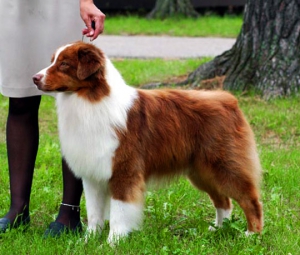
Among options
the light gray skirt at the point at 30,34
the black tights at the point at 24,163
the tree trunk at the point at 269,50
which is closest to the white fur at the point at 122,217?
the black tights at the point at 24,163

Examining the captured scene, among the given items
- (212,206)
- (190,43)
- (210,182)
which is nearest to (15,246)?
(210,182)

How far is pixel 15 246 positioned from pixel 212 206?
5.55 feet

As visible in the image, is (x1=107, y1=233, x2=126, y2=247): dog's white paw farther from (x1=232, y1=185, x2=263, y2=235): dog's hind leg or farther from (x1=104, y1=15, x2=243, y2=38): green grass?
(x1=104, y1=15, x2=243, y2=38): green grass

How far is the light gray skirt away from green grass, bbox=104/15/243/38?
11534 millimetres

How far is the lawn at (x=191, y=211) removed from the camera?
4418 mm

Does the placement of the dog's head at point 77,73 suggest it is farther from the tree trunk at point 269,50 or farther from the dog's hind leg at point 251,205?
the tree trunk at point 269,50

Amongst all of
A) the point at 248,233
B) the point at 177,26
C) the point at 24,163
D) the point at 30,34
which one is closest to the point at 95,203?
the point at 24,163

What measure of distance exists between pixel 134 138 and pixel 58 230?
34.4 inches

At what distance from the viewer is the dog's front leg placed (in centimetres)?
460

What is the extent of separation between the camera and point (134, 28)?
17312mm

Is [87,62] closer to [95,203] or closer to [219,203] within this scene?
[95,203]

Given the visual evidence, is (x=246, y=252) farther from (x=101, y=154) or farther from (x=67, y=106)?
(x=67, y=106)

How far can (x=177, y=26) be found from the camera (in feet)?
58.9

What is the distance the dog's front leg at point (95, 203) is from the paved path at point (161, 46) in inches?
324
